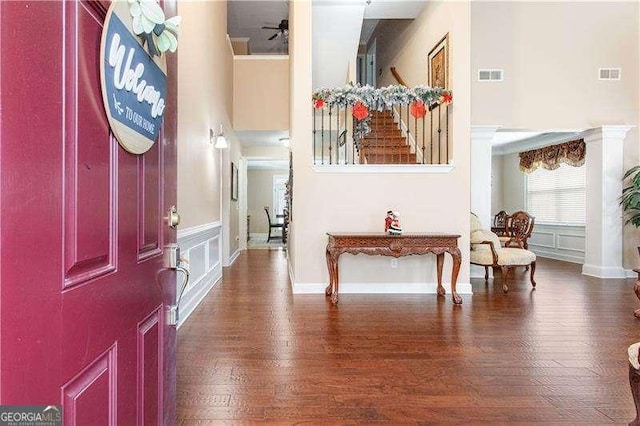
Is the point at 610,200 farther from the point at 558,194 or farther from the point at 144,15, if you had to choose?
the point at 144,15

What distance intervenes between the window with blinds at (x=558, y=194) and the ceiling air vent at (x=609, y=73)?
7.28ft

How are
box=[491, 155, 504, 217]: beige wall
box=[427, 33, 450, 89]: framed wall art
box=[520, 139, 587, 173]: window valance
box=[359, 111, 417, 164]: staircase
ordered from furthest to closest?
1. box=[491, 155, 504, 217]: beige wall
2. box=[520, 139, 587, 173]: window valance
3. box=[359, 111, 417, 164]: staircase
4. box=[427, 33, 450, 89]: framed wall art

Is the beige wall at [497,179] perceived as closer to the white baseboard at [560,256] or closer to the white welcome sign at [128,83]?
the white baseboard at [560,256]

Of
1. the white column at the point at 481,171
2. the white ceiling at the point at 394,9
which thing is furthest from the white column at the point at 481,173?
the white ceiling at the point at 394,9

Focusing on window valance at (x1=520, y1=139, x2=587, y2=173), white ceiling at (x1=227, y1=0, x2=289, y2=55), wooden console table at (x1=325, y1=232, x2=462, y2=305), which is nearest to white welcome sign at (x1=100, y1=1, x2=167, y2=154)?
wooden console table at (x1=325, y1=232, x2=462, y2=305)

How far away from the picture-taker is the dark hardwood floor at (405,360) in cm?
205

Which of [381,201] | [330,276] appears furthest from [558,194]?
[330,276]

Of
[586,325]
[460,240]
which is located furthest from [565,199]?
[586,325]

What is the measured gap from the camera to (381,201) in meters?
4.84

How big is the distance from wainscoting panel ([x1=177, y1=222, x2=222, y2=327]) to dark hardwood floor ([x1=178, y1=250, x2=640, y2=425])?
185 mm

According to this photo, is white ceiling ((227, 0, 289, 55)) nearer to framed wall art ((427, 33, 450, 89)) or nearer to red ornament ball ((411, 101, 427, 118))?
framed wall art ((427, 33, 450, 89))

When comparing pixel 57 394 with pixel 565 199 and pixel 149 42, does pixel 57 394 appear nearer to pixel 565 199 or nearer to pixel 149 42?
pixel 149 42

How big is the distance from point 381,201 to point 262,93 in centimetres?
405

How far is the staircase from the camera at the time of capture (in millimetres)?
6533
